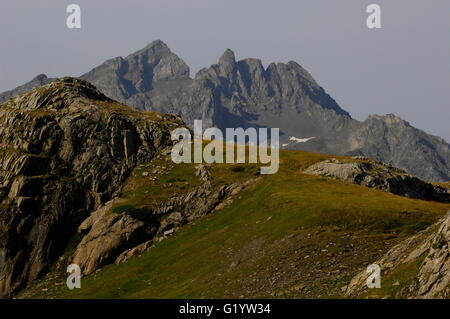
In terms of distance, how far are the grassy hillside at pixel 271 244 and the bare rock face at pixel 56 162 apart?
7.52m

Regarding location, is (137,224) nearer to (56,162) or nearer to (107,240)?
(107,240)

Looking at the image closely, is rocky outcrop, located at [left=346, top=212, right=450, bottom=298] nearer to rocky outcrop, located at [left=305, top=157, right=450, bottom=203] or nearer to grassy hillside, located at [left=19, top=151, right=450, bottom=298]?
grassy hillside, located at [left=19, top=151, right=450, bottom=298]

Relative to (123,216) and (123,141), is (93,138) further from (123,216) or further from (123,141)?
(123,216)

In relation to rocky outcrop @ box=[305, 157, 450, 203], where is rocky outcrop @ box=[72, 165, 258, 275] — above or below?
below

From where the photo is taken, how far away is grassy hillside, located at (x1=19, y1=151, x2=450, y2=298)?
212 feet

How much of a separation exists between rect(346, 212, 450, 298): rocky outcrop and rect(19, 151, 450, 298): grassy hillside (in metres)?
4.06

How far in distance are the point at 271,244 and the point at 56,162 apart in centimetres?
6263

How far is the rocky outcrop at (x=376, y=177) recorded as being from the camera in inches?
4316

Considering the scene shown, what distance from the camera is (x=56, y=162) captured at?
122 meters

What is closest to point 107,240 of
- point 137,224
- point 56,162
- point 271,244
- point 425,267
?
point 137,224

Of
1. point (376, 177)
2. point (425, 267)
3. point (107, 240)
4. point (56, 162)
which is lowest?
point (107, 240)

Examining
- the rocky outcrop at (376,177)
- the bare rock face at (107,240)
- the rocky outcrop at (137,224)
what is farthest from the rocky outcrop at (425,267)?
the bare rock face at (107,240)

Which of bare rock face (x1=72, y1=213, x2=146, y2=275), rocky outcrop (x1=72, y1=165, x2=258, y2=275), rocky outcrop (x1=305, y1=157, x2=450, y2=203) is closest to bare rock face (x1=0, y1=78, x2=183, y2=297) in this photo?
bare rock face (x1=72, y1=213, x2=146, y2=275)

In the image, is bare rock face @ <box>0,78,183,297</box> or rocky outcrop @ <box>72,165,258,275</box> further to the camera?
bare rock face @ <box>0,78,183,297</box>
